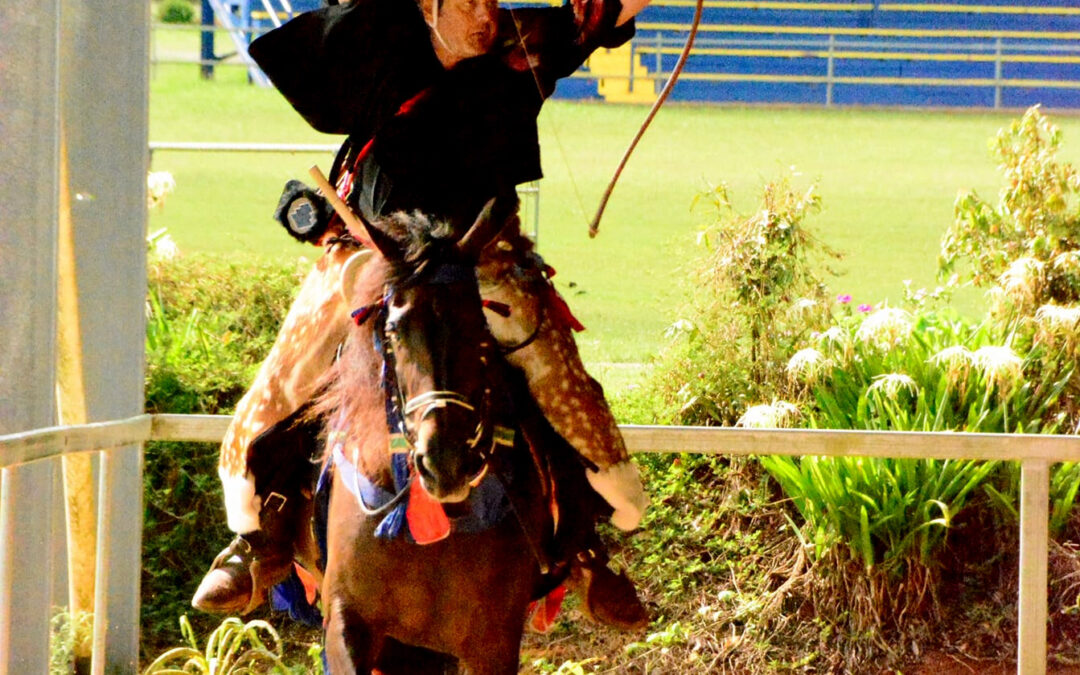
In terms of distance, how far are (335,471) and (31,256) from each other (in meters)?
1.30

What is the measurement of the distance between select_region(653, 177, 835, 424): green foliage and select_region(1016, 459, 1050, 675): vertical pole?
1.87 m

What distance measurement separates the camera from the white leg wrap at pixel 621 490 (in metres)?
3.04

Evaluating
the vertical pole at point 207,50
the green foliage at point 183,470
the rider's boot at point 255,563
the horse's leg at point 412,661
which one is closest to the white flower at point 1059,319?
the green foliage at point 183,470

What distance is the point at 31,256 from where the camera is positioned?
144 inches

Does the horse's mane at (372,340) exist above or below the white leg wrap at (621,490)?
above

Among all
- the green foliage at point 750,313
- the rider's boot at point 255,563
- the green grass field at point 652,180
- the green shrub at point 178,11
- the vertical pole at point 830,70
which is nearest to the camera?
the rider's boot at point 255,563

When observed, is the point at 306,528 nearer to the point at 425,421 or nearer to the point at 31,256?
the point at 425,421

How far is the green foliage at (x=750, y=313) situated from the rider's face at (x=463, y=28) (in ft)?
9.98

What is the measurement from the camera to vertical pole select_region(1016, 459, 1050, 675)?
409 cm

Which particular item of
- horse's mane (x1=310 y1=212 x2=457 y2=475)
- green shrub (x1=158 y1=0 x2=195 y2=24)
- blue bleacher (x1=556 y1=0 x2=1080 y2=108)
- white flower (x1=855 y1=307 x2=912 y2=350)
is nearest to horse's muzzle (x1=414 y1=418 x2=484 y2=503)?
horse's mane (x1=310 y1=212 x2=457 y2=475)

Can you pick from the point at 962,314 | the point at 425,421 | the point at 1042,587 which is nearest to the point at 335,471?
the point at 425,421

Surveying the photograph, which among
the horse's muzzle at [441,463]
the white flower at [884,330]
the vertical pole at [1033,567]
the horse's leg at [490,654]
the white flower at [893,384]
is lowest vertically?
the vertical pole at [1033,567]

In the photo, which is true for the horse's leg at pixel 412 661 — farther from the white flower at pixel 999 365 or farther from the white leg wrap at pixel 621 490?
the white flower at pixel 999 365

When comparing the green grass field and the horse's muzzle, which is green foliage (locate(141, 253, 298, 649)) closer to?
the green grass field
